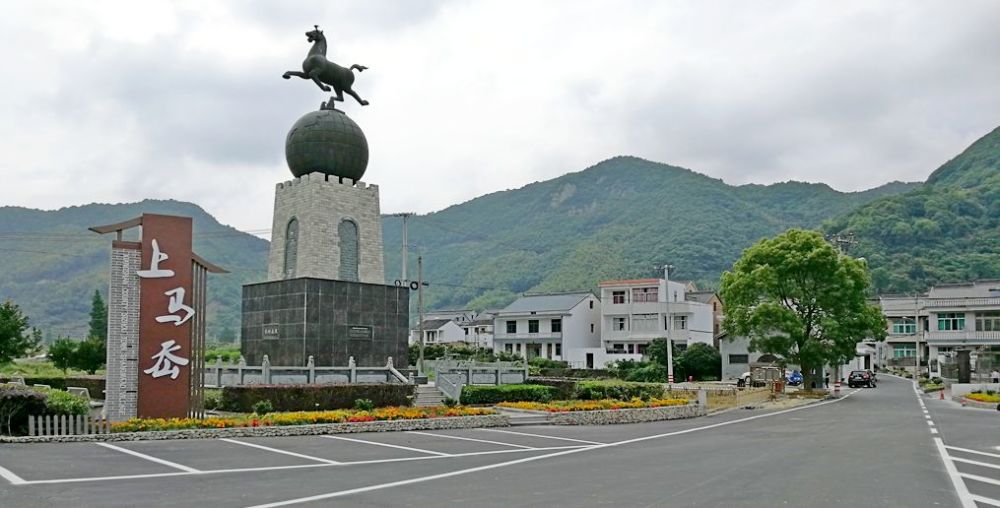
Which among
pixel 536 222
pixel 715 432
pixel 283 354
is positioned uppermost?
pixel 536 222

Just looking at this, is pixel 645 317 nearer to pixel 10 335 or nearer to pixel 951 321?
pixel 951 321

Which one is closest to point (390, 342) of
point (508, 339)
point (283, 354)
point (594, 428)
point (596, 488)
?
point (283, 354)

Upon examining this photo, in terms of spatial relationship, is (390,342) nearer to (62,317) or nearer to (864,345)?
(864,345)

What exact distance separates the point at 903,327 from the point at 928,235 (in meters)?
20.5

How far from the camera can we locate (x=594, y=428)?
2434 centimetres

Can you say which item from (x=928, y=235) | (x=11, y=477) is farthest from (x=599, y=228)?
(x=11, y=477)

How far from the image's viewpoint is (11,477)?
1196 cm

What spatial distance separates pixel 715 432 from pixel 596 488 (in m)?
12.1

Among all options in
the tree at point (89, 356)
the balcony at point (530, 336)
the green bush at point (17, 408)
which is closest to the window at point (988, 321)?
the balcony at point (530, 336)

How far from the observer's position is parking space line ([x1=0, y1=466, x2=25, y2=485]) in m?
11.5

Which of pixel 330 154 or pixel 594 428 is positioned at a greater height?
pixel 330 154

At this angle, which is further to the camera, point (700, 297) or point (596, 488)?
point (700, 297)

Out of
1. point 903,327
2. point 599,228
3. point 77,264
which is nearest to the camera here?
point 903,327

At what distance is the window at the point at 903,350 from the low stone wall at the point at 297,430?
76842mm
